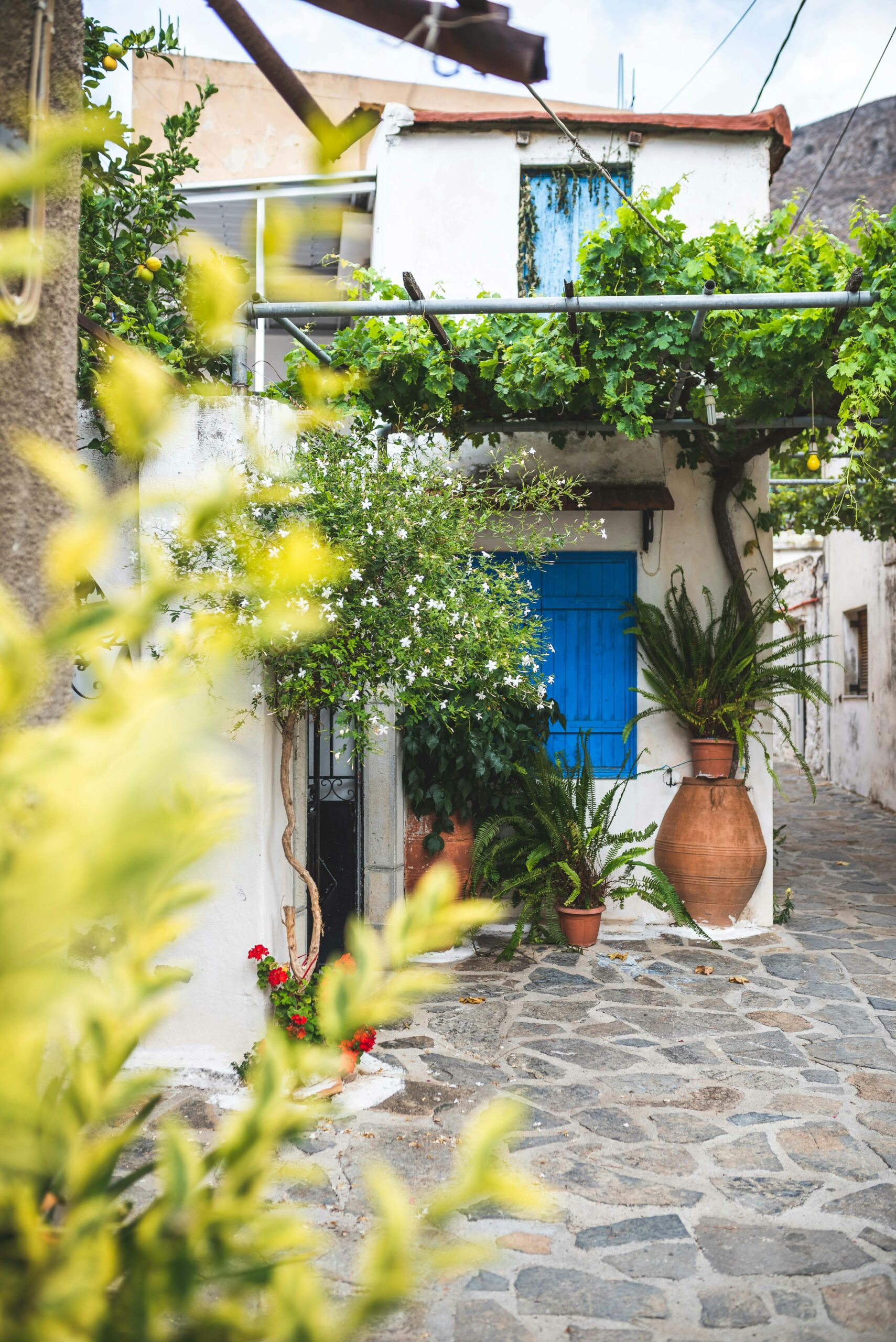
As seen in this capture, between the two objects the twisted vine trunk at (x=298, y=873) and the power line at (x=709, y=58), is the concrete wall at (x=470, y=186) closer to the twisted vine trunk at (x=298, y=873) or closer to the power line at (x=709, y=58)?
the power line at (x=709, y=58)

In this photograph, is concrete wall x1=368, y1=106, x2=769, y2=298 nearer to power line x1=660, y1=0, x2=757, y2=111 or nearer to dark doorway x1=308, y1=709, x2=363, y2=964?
power line x1=660, y1=0, x2=757, y2=111

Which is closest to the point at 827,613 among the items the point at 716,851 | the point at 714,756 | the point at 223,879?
the point at 714,756

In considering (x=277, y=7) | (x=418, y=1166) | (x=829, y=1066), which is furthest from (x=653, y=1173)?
(x=277, y=7)

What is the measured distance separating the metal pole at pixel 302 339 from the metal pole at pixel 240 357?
28cm

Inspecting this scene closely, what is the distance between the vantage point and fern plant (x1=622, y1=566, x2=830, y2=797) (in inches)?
239

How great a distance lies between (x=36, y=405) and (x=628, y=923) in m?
5.74

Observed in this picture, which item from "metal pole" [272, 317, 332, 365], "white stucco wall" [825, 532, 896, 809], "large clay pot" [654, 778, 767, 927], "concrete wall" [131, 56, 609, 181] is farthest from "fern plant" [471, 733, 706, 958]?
"concrete wall" [131, 56, 609, 181]

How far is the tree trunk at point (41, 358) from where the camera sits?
3.35 ft

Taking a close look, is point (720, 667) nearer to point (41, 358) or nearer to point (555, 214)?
point (555, 214)

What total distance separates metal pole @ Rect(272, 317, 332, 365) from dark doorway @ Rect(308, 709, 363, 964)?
1869mm

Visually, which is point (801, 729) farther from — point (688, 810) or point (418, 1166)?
point (418, 1166)

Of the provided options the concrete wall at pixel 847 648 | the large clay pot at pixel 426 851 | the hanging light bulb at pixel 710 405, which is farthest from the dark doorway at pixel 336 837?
the concrete wall at pixel 847 648

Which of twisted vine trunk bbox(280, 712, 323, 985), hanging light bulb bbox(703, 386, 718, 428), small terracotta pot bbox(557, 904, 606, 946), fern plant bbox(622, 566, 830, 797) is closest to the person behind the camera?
twisted vine trunk bbox(280, 712, 323, 985)

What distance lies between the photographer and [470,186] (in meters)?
6.61
